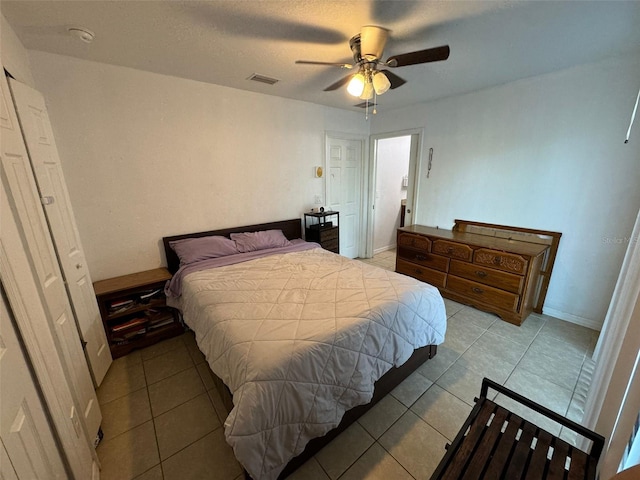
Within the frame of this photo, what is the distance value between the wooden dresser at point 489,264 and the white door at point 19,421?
3.40 metres

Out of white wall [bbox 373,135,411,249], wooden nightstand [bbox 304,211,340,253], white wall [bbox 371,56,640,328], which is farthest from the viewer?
white wall [bbox 373,135,411,249]

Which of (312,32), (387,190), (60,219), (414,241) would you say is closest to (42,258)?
(60,219)

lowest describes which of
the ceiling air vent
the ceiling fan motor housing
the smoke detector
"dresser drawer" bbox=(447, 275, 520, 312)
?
"dresser drawer" bbox=(447, 275, 520, 312)

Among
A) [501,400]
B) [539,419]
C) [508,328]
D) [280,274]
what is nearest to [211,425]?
[280,274]

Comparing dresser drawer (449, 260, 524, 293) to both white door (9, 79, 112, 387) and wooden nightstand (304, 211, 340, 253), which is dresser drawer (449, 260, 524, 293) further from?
white door (9, 79, 112, 387)

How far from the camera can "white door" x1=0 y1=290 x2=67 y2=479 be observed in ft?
2.54

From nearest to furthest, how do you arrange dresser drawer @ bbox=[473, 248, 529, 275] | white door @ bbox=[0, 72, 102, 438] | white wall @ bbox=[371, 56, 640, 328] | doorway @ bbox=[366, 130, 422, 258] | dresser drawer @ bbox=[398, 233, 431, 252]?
white door @ bbox=[0, 72, 102, 438] → white wall @ bbox=[371, 56, 640, 328] → dresser drawer @ bbox=[473, 248, 529, 275] → dresser drawer @ bbox=[398, 233, 431, 252] → doorway @ bbox=[366, 130, 422, 258]

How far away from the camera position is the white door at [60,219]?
151cm

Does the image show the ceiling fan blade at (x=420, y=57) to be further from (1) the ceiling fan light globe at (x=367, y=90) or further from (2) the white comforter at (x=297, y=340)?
(2) the white comforter at (x=297, y=340)

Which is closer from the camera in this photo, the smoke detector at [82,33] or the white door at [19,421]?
the white door at [19,421]

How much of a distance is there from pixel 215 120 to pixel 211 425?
111 inches

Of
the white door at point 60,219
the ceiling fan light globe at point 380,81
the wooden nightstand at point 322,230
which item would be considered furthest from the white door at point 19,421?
the wooden nightstand at point 322,230

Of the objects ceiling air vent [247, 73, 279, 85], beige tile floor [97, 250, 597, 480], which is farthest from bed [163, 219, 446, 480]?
ceiling air vent [247, 73, 279, 85]

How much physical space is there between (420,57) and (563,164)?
2047 millimetres
